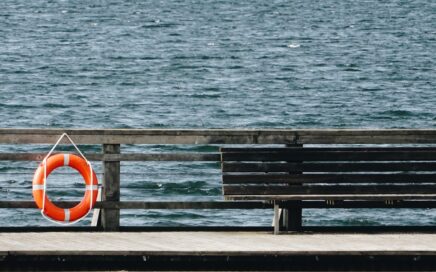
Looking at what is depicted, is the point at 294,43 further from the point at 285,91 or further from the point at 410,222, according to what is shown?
the point at 410,222

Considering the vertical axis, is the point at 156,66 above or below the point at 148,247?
above

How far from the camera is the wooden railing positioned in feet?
37.9

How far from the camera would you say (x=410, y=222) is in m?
23.8

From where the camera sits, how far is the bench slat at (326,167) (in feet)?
38.6

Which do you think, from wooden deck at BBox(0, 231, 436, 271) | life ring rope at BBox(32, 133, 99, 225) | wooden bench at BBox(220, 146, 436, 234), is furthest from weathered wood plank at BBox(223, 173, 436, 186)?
life ring rope at BBox(32, 133, 99, 225)

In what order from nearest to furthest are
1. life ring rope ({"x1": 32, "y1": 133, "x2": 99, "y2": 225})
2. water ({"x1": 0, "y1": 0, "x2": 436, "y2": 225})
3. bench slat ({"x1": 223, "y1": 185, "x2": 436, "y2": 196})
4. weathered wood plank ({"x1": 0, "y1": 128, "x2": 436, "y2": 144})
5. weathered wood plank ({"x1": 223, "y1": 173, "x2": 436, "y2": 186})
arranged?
life ring rope ({"x1": 32, "y1": 133, "x2": 99, "y2": 225}) → weathered wood plank ({"x1": 0, "y1": 128, "x2": 436, "y2": 144}) → bench slat ({"x1": 223, "y1": 185, "x2": 436, "y2": 196}) → weathered wood plank ({"x1": 223, "y1": 173, "x2": 436, "y2": 186}) → water ({"x1": 0, "y1": 0, "x2": 436, "y2": 225})

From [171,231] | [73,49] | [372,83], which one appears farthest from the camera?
[73,49]

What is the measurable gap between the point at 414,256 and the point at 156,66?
205ft

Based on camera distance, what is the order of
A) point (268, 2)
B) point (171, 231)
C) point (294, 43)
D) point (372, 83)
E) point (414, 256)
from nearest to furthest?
point (414, 256) < point (171, 231) < point (372, 83) < point (294, 43) < point (268, 2)

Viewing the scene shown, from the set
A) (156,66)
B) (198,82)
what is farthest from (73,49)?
(198,82)

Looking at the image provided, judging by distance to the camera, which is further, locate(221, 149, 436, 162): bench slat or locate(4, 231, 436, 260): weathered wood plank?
locate(221, 149, 436, 162): bench slat

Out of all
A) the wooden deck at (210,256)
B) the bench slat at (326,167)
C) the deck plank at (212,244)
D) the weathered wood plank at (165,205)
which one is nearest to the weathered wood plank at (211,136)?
the bench slat at (326,167)

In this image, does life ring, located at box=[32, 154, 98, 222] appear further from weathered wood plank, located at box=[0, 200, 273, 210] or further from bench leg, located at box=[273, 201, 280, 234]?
bench leg, located at box=[273, 201, 280, 234]

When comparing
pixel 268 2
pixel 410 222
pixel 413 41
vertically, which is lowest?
pixel 410 222
